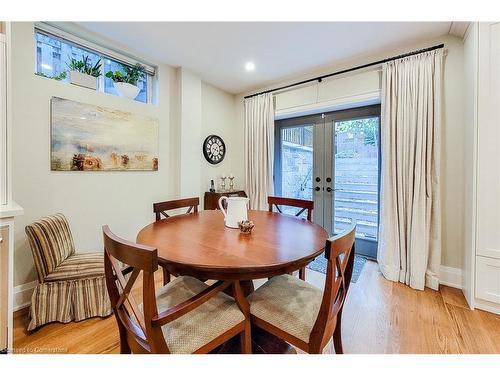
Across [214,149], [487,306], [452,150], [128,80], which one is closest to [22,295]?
[128,80]

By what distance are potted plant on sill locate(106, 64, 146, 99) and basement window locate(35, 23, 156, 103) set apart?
4cm

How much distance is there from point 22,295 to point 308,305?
2368 millimetres

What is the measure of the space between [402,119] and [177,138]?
2665mm

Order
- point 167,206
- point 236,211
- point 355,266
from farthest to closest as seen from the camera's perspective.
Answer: point 355,266
point 167,206
point 236,211

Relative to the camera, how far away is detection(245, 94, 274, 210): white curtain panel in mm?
3479

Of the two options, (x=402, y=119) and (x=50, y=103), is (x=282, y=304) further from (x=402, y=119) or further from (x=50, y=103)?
(x=50, y=103)

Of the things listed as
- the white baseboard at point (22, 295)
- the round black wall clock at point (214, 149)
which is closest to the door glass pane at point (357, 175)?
the round black wall clock at point (214, 149)

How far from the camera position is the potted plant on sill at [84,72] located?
7.31 ft

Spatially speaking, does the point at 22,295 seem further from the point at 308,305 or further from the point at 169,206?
the point at 308,305

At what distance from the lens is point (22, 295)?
76.3 inches

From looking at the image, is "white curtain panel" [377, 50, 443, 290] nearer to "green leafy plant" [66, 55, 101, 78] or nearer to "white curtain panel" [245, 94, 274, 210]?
"white curtain panel" [245, 94, 274, 210]

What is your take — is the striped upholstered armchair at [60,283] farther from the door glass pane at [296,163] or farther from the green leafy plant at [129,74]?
the door glass pane at [296,163]

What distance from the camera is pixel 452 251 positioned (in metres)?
2.31

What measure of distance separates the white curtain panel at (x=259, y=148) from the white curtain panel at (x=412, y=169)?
4.99 ft
